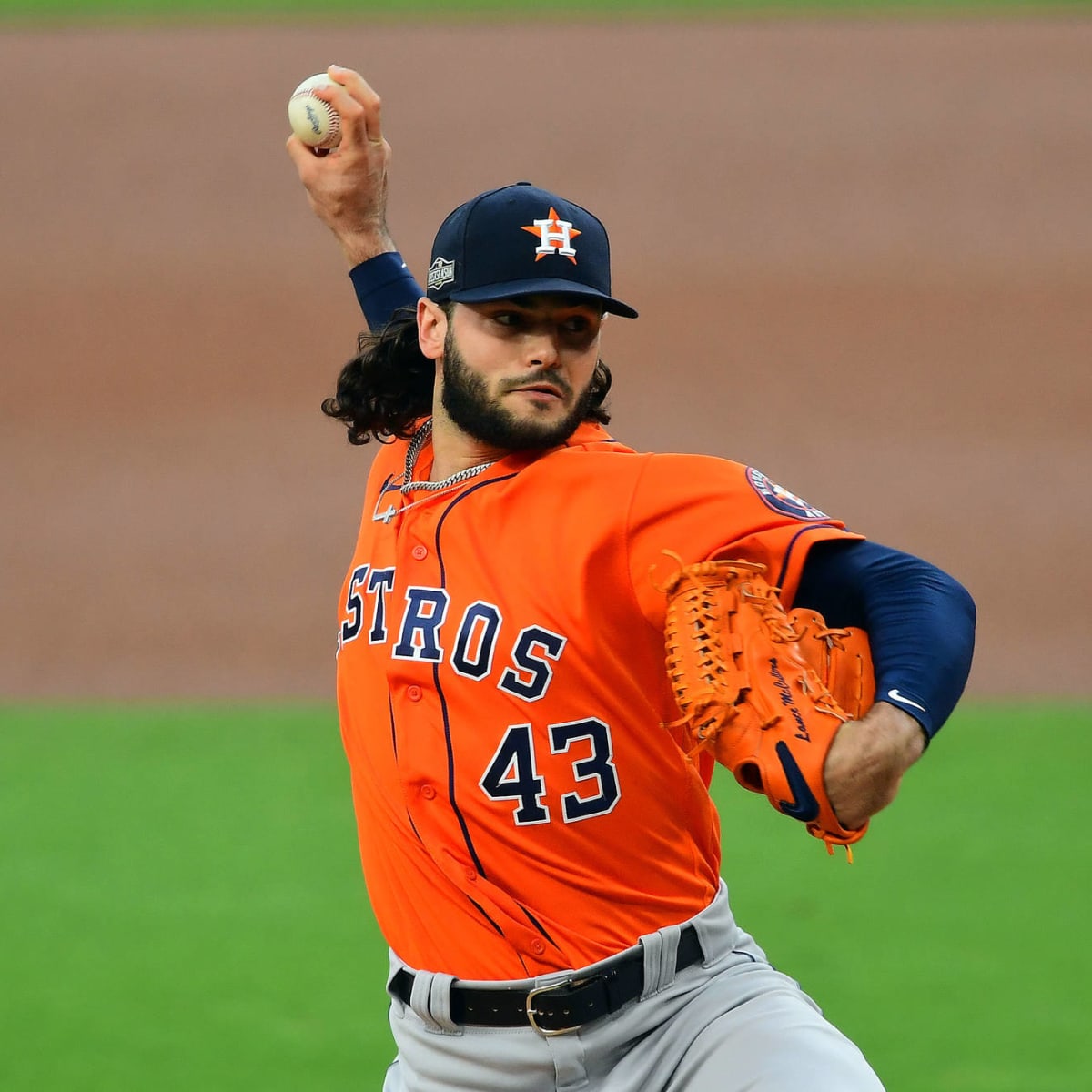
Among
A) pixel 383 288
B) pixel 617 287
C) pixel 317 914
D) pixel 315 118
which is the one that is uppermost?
pixel 315 118

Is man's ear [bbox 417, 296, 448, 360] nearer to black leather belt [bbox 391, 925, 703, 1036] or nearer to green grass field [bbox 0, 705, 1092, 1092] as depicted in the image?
black leather belt [bbox 391, 925, 703, 1036]

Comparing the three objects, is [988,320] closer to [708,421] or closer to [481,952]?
[708,421]

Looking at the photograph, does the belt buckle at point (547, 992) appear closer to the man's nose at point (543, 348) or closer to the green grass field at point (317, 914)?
the man's nose at point (543, 348)

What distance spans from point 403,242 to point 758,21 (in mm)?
4109

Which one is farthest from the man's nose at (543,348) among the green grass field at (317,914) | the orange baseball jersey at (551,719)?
the green grass field at (317,914)

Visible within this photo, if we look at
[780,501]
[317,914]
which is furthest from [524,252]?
[317,914]

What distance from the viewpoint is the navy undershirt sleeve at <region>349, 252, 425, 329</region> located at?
3.53 meters

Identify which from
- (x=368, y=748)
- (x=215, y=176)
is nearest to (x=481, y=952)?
(x=368, y=748)

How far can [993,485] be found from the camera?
1055cm

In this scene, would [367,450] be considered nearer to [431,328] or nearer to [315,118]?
[315,118]

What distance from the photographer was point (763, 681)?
2.24m

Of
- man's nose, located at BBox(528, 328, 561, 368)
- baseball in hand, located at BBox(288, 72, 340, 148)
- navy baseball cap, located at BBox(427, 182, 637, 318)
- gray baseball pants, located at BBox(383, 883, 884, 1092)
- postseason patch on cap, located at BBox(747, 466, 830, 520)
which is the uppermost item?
baseball in hand, located at BBox(288, 72, 340, 148)

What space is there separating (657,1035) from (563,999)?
0.56ft

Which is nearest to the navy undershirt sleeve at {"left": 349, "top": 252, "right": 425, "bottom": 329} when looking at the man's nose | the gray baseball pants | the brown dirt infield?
the man's nose
